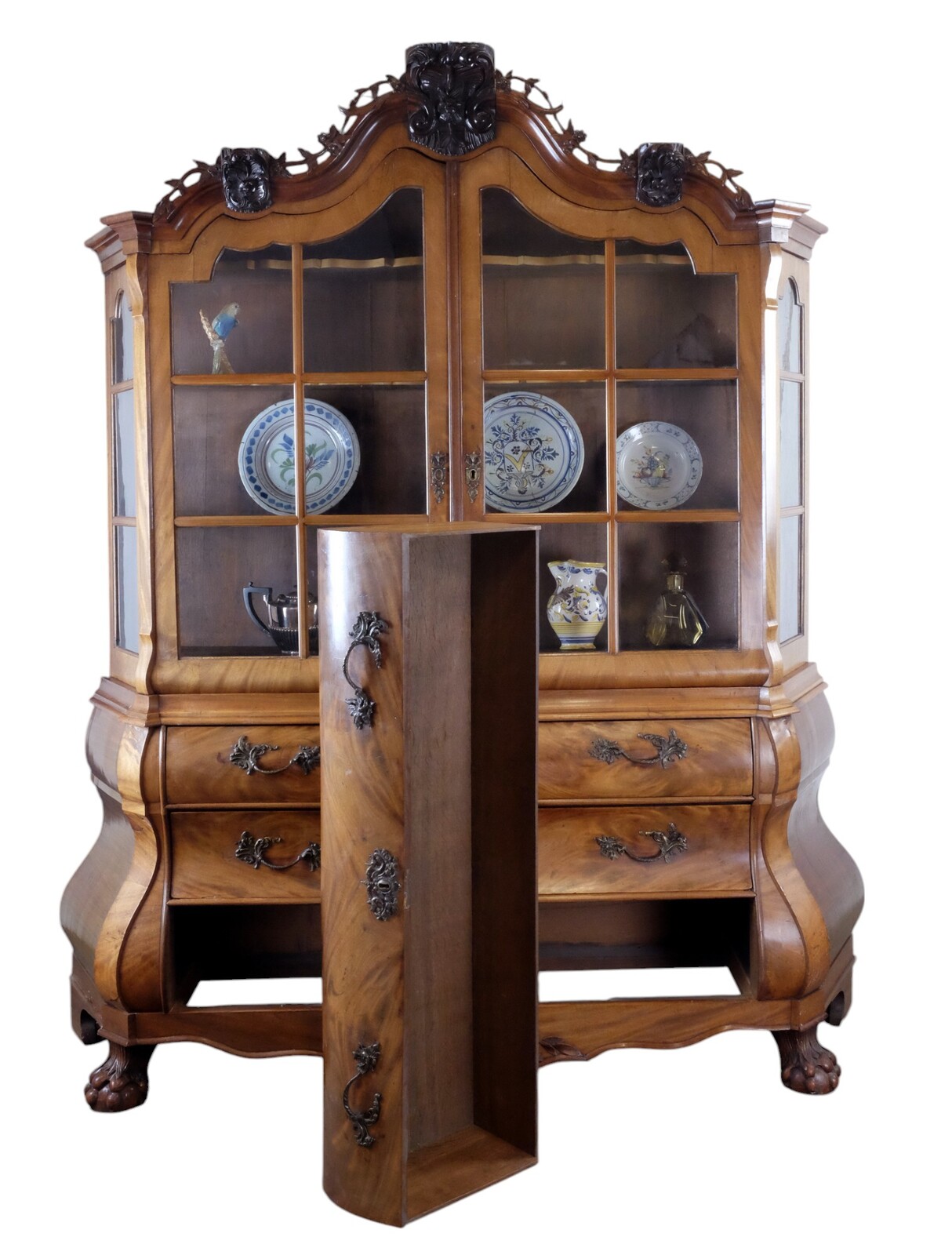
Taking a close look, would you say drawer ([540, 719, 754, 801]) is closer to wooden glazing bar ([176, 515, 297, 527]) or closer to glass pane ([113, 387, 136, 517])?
wooden glazing bar ([176, 515, 297, 527])

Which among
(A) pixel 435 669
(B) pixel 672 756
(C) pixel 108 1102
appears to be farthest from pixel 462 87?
(C) pixel 108 1102

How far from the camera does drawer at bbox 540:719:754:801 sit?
3.62 metres

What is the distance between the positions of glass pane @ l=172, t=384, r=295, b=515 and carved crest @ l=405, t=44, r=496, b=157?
0.69m

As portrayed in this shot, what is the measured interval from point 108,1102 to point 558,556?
1691 millimetres

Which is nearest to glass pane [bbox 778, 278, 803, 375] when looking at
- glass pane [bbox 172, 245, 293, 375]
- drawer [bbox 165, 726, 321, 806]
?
glass pane [bbox 172, 245, 293, 375]

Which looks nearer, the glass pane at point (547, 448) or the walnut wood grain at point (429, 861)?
the walnut wood grain at point (429, 861)

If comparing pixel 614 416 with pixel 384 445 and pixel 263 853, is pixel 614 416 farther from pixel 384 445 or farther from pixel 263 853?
pixel 263 853

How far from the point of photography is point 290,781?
362 centimetres

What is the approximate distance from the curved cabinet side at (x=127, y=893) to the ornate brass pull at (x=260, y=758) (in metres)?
0.20

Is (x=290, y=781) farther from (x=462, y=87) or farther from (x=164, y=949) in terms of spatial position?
(x=462, y=87)

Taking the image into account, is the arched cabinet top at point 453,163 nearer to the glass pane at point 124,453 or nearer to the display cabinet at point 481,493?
the display cabinet at point 481,493

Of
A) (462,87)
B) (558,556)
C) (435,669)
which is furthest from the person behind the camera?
(558,556)

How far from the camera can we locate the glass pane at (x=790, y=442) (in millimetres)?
3838

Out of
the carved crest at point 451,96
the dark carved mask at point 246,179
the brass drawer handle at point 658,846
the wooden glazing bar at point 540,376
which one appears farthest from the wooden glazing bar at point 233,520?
the brass drawer handle at point 658,846
